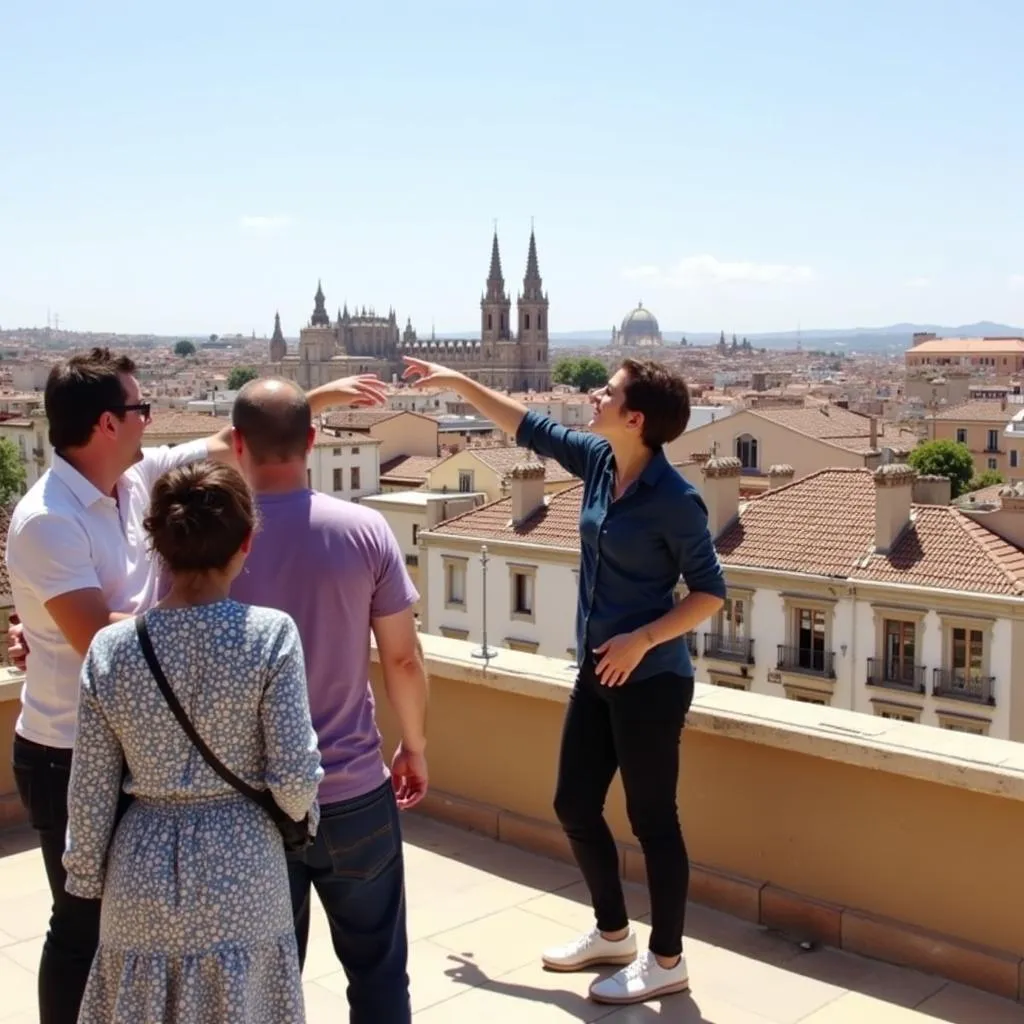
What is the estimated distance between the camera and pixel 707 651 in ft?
78.0

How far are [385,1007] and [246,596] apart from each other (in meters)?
0.98

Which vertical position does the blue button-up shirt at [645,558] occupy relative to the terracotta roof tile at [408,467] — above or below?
above

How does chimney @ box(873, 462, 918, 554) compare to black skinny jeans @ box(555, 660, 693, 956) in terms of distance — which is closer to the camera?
black skinny jeans @ box(555, 660, 693, 956)

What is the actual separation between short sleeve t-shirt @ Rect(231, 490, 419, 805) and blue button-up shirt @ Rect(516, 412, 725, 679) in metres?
0.83

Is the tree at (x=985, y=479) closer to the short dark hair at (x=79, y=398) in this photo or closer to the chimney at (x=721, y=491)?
the chimney at (x=721, y=491)

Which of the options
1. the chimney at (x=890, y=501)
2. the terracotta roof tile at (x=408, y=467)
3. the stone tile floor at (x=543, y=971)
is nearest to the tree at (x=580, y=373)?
the terracotta roof tile at (x=408, y=467)

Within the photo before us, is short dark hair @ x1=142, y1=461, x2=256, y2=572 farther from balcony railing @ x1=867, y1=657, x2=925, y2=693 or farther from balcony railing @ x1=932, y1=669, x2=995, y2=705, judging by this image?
balcony railing @ x1=867, y1=657, x2=925, y2=693

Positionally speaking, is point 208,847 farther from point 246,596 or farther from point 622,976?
point 622,976

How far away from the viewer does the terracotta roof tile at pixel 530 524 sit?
2627 cm

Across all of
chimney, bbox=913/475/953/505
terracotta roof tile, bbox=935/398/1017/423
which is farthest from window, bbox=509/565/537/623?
terracotta roof tile, bbox=935/398/1017/423

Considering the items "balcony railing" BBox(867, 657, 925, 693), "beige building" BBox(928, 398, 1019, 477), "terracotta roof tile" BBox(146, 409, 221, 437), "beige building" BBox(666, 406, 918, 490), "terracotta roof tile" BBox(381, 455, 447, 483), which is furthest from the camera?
"beige building" BBox(928, 398, 1019, 477)

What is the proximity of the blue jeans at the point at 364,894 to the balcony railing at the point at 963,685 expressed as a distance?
18.8 meters

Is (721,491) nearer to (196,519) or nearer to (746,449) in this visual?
(746,449)

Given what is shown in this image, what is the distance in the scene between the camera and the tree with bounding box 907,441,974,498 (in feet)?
192
